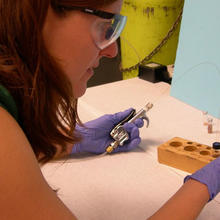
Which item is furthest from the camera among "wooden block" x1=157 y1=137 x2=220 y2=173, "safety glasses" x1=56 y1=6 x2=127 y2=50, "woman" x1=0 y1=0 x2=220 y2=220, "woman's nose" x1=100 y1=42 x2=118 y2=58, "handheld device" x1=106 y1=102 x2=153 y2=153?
"handheld device" x1=106 y1=102 x2=153 y2=153

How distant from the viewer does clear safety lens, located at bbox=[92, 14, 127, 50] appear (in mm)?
550

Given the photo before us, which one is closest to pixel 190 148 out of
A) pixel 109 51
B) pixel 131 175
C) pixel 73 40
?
pixel 131 175

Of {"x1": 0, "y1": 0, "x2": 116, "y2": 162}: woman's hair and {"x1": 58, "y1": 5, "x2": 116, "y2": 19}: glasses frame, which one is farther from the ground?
{"x1": 58, "y1": 5, "x2": 116, "y2": 19}: glasses frame

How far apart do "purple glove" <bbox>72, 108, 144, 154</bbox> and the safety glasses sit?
0.37m

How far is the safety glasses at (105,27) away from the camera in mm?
519

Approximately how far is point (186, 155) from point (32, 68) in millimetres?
516

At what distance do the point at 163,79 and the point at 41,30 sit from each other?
110 centimetres

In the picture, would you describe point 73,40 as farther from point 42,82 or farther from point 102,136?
point 102,136

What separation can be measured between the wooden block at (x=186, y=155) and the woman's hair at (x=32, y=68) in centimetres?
40

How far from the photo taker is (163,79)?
4.90 feet

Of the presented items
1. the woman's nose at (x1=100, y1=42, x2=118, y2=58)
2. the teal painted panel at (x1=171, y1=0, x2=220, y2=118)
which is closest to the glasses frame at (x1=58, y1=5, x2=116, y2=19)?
the woman's nose at (x1=100, y1=42, x2=118, y2=58)

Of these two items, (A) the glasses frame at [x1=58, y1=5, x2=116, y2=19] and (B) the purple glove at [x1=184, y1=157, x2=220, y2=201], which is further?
(B) the purple glove at [x1=184, y1=157, x2=220, y2=201]

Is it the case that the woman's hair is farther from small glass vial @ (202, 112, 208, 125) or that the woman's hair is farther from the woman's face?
small glass vial @ (202, 112, 208, 125)

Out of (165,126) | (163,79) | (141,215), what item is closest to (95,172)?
(141,215)
